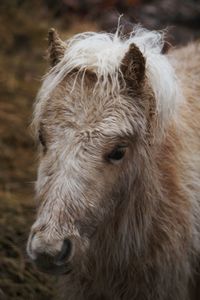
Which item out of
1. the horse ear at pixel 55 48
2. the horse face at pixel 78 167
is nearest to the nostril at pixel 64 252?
the horse face at pixel 78 167

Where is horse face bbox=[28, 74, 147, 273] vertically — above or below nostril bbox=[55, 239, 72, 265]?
above

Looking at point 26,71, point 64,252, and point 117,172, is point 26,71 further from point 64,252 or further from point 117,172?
point 64,252

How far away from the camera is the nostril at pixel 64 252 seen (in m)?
3.04

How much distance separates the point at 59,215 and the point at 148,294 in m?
0.87

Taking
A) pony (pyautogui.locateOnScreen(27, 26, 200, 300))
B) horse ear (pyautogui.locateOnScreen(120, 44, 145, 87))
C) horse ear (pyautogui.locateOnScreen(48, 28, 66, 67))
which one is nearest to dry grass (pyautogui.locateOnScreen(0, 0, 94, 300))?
pony (pyautogui.locateOnScreen(27, 26, 200, 300))

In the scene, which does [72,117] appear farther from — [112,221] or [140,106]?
[112,221]

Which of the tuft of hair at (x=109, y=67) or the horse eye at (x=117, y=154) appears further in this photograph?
the tuft of hair at (x=109, y=67)

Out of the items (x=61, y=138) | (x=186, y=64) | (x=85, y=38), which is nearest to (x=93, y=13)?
(x=186, y=64)

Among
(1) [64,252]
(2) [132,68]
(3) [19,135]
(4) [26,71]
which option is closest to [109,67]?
(2) [132,68]

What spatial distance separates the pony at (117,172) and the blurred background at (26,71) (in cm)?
68

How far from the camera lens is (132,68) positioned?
3.32 meters

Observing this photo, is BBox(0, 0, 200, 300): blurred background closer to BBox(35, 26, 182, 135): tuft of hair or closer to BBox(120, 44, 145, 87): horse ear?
BBox(35, 26, 182, 135): tuft of hair

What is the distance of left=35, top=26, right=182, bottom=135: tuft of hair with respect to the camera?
332cm

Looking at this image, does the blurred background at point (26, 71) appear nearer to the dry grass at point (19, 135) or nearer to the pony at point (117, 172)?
the dry grass at point (19, 135)
